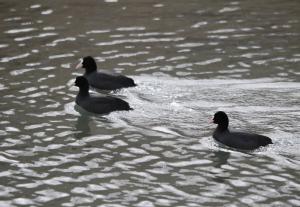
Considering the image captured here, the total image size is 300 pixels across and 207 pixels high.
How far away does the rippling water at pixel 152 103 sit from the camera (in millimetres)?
15234

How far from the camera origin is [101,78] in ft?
70.8

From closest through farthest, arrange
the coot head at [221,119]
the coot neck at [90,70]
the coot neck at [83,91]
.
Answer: the coot head at [221,119], the coot neck at [83,91], the coot neck at [90,70]

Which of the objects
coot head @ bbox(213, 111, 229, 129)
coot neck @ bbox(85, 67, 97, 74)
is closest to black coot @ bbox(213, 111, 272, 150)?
coot head @ bbox(213, 111, 229, 129)

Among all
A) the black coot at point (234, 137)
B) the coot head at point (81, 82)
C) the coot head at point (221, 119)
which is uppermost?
the coot head at point (81, 82)

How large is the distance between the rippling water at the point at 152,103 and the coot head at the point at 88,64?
555mm

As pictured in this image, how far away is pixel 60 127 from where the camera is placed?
18562 mm

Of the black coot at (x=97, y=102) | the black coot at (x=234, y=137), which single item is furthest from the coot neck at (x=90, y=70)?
the black coot at (x=234, y=137)

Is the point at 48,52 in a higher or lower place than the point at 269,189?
higher

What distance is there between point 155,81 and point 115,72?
3.62 ft

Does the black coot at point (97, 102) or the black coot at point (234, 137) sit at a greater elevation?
the black coot at point (97, 102)

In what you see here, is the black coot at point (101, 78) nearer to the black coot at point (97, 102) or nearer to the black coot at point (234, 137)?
the black coot at point (97, 102)

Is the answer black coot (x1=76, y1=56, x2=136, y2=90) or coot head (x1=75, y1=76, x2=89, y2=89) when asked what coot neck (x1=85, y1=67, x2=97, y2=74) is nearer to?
black coot (x1=76, y1=56, x2=136, y2=90)

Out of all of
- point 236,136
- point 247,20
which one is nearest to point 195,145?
point 236,136

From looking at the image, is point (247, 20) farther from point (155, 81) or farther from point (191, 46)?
point (155, 81)
